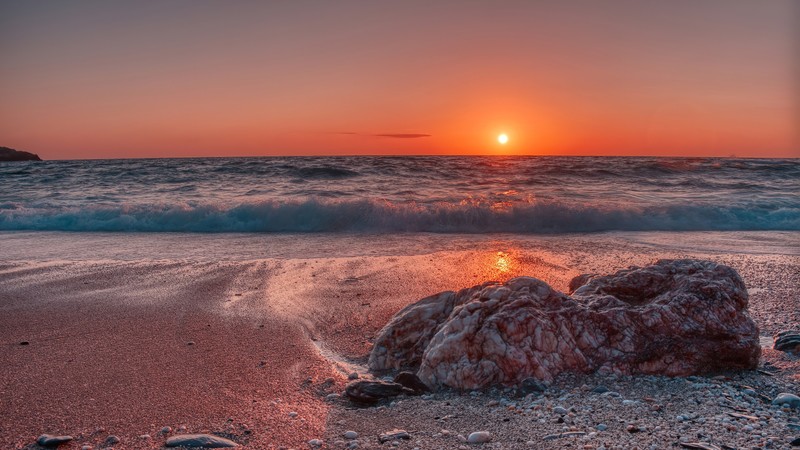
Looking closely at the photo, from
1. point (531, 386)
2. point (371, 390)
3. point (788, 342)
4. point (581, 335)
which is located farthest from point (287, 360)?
point (788, 342)

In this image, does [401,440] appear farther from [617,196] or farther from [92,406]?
[617,196]

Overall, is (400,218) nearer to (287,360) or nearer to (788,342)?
(287,360)

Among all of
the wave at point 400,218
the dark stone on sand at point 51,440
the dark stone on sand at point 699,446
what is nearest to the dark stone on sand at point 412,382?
the dark stone on sand at point 699,446

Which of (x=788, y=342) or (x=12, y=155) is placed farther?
(x=12, y=155)

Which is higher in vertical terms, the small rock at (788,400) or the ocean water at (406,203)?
the ocean water at (406,203)

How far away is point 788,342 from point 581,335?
1.45m

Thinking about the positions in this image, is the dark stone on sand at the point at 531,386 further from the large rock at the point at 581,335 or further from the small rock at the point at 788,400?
the small rock at the point at 788,400

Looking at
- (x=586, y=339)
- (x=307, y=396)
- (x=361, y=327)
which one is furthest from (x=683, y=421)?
(x=361, y=327)

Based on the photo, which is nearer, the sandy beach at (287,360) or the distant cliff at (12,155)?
the sandy beach at (287,360)

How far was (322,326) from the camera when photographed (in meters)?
4.41

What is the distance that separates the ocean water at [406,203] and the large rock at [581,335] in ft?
22.9

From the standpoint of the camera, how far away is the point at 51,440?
2502 millimetres

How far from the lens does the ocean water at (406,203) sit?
36.3ft

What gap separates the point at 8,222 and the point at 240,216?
15.2ft
